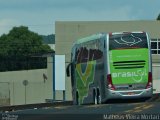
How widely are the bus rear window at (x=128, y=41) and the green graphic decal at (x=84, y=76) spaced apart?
192cm

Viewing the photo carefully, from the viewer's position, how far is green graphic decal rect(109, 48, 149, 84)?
25984 millimetres

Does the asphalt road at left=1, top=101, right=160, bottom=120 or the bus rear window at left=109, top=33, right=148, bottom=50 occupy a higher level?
the bus rear window at left=109, top=33, right=148, bottom=50

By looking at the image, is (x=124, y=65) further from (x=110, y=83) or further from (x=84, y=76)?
(x=84, y=76)

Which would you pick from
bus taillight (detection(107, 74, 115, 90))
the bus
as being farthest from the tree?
bus taillight (detection(107, 74, 115, 90))

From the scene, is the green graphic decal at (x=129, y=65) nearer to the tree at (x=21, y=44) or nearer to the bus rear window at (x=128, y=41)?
the bus rear window at (x=128, y=41)

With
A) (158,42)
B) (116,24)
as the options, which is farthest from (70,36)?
(158,42)

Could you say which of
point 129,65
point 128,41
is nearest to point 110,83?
point 129,65

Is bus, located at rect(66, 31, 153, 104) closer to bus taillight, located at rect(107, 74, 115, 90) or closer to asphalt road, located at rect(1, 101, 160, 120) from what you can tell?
bus taillight, located at rect(107, 74, 115, 90)

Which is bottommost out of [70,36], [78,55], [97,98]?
[97,98]

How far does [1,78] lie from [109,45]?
173 feet

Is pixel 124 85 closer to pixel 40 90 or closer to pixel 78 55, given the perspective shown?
pixel 78 55

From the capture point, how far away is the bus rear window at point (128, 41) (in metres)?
25.9

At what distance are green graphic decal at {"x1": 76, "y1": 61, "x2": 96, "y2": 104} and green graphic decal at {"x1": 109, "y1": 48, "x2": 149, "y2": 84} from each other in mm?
1660

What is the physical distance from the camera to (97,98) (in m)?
27.1
